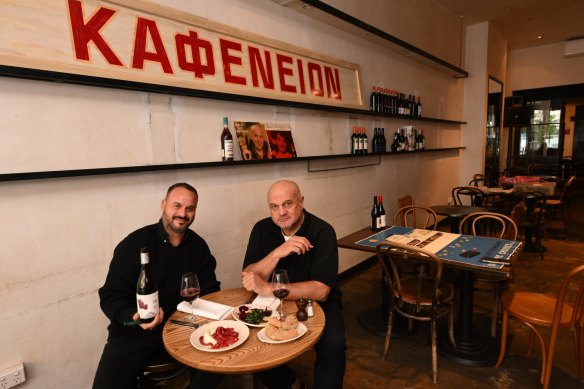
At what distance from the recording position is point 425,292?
2.61 m

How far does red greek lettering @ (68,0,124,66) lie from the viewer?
1.92 m

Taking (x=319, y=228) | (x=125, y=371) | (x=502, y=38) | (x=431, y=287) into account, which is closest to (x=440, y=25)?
(x=502, y=38)

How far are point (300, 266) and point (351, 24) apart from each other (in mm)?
2727

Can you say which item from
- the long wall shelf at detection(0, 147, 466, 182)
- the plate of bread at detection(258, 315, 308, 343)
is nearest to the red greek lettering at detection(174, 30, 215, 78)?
the long wall shelf at detection(0, 147, 466, 182)

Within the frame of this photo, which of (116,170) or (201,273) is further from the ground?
(116,170)

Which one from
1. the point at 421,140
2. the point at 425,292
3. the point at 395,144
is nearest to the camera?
the point at 425,292

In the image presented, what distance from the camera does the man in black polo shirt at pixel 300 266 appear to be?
181cm

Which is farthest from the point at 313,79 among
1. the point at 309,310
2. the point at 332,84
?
the point at 309,310

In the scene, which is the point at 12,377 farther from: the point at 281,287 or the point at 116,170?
the point at 281,287

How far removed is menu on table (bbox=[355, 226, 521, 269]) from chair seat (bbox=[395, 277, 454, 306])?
317 millimetres

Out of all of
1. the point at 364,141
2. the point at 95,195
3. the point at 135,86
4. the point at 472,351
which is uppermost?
the point at 135,86

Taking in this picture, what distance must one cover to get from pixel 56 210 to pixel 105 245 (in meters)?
0.34

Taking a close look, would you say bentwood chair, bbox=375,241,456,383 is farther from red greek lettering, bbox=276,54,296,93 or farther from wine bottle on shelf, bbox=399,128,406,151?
wine bottle on shelf, bbox=399,128,406,151

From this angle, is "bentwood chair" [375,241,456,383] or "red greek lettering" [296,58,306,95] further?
"red greek lettering" [296,58,306,95]
